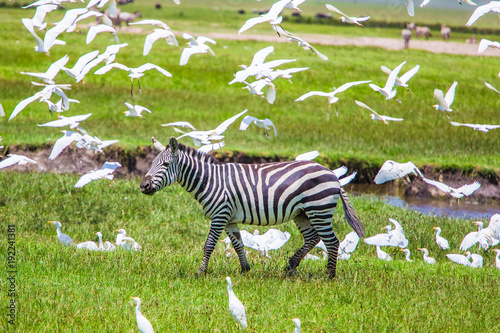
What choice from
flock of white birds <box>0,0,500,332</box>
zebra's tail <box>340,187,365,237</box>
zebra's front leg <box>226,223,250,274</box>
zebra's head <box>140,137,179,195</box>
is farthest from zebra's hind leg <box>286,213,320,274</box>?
zebra's head <box>140,137,179,195</box>

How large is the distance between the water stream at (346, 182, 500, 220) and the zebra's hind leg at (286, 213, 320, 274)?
623 centimetres

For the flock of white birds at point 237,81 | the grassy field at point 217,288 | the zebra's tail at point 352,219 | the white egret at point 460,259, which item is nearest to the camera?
the grassy field at point 217,288

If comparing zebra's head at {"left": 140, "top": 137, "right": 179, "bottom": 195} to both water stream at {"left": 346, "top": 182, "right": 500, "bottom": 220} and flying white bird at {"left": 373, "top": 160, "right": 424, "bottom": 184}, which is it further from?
water stream at {"left": 346, "top": 182, "right": 500, "bottom": 220}

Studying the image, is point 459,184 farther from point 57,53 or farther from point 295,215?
point 57,53

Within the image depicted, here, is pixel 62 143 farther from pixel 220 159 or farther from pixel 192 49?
pixel 220 159

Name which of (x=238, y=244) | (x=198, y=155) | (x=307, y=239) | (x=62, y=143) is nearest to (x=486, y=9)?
(x=307, y=239)

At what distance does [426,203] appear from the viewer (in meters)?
14.3

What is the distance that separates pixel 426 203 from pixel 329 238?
796cm

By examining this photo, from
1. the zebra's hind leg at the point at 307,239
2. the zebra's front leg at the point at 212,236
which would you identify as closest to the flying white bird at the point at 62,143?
the zebra's front leg at the point at 212,236

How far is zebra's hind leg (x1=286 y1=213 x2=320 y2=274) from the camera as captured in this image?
734cm

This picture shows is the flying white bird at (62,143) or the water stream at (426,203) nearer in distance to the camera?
the flying white bird at (62,143)

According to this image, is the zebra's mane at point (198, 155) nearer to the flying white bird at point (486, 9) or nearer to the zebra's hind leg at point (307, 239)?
the zebra's hind leg at point (307, 239)

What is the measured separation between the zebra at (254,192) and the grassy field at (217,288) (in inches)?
21.8

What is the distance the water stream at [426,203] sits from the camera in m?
13.4
